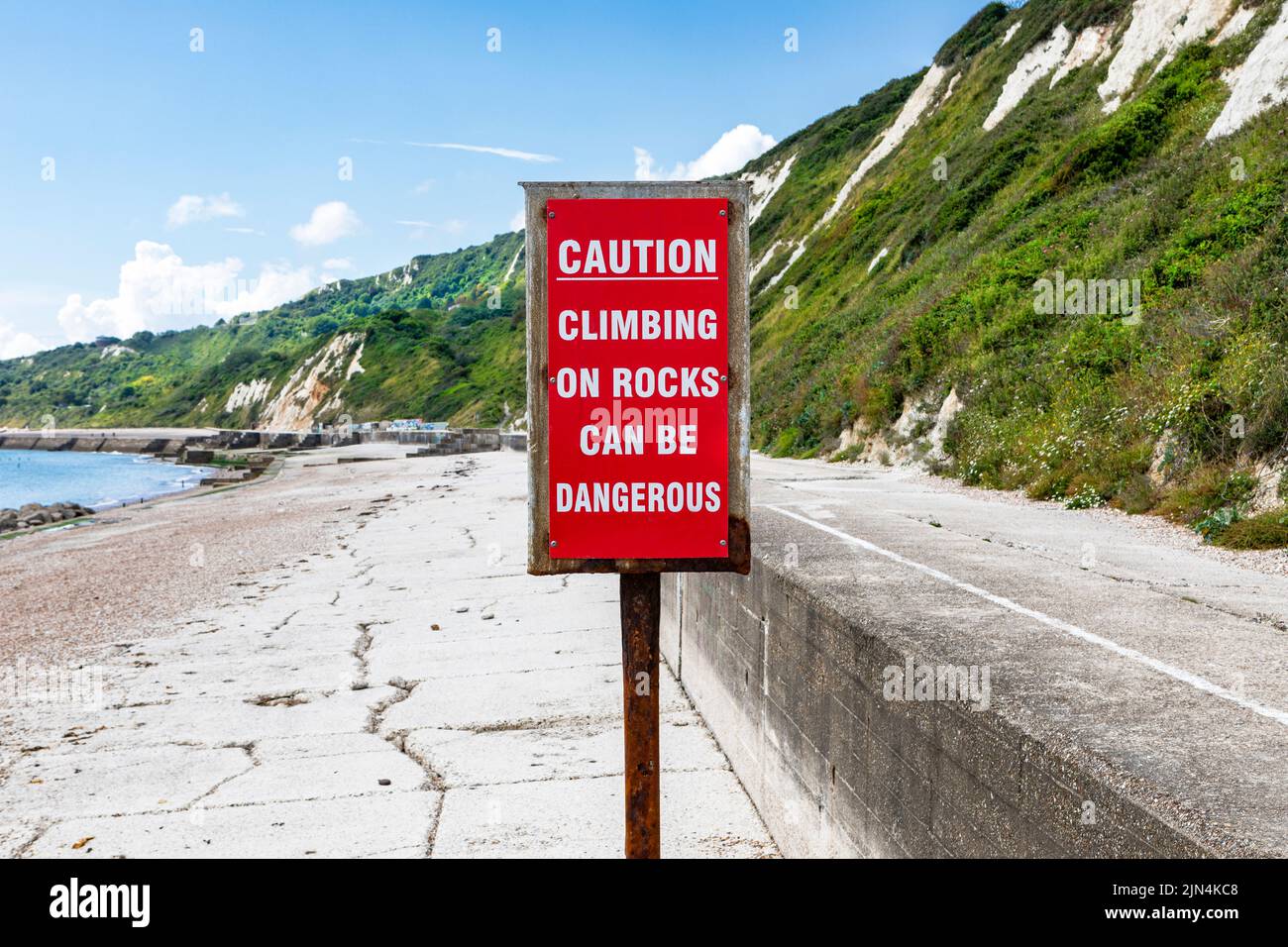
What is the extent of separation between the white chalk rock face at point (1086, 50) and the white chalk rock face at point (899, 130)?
50.9 ft

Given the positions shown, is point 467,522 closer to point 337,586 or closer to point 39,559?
point 337,586

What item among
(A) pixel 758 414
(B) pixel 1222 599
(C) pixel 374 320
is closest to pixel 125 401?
(C) pixel 374 320

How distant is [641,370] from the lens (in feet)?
8.98

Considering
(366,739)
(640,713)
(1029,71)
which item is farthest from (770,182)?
(640,713)

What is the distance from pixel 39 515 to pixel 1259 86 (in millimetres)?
32884

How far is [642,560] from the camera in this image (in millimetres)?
2791

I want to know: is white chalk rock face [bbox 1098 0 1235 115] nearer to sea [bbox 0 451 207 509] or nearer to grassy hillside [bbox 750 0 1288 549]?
grassy hillside [bbox 750 0 1288 549]

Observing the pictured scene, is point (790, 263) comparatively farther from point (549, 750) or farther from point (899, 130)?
point (549, 750)

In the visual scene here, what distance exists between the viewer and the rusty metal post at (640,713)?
2902 mm

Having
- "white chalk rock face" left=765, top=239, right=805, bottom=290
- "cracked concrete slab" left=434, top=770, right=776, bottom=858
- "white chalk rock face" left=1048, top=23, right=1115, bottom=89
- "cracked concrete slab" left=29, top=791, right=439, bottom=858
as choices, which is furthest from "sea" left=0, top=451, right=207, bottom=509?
"white chalk rock face" left=1048, top=23, right=1115, bottom=89

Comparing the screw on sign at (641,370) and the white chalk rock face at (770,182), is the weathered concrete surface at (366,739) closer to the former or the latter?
the screw on sign at (641,370)

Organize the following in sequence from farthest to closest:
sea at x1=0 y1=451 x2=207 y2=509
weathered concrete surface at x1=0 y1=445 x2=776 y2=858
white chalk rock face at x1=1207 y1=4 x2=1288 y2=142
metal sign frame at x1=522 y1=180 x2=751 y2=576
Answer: sea at x1=0 y1=451 x2=207 y2=509, white chalk rock face at x1=1207 y1=4 x2=1288 y2=142, weathered concrete surface at x1=0 y1=445 x2=776 y2=858, metal sign frame at x1=522 y1=180 x2=751 y2=576

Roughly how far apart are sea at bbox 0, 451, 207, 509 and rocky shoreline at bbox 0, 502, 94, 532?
4.31 meters

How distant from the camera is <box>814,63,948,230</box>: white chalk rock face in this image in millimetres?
50781
